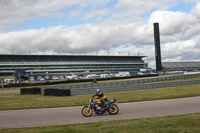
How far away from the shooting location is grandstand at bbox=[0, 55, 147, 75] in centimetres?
9581

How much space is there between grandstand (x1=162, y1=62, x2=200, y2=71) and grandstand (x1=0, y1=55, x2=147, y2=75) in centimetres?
1827

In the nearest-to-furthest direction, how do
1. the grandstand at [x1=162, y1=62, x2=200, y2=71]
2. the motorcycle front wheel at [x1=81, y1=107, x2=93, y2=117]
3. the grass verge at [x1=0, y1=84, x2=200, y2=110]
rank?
the motorcycle front wheel at [x1=81, y1=107, x2=93, y2=117] → the grass verge at [x1=0, y1=84, x2=200, y2=110] → the grandstand at [x1=162, y1=62, x2=200, y2=71]

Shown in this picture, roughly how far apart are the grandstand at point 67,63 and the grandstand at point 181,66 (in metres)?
18.3

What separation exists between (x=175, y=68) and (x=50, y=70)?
59055 mm

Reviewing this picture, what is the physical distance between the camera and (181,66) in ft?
354

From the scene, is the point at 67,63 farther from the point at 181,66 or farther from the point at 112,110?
the point at 112,110

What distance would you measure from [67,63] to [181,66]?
182 feet

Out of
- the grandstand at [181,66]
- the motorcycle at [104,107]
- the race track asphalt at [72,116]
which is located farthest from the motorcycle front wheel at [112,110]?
the grandstand at [181,66]

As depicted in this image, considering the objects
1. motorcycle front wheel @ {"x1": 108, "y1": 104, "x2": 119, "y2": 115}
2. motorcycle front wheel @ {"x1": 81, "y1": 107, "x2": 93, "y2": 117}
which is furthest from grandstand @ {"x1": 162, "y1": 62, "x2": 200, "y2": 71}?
motorcycle front wheel @ {"x1": 81, "y1": 107, "x2": 93, "y2": 117}

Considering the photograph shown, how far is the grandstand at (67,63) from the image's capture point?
314ft

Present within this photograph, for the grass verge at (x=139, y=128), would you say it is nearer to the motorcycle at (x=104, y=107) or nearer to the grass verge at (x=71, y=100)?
the motorcycle at (x=104, y=107)

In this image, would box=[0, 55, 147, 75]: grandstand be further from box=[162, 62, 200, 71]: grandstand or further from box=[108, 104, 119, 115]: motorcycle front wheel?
box=[108, 104, 119, 115]: motorcycle front wheel

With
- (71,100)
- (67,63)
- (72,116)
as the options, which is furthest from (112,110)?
(67,63)

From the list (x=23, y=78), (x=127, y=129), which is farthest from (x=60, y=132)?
(x=23, y=78)
